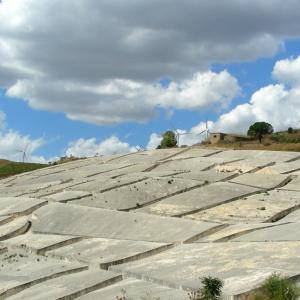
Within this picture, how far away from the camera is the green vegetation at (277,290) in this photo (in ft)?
24.7

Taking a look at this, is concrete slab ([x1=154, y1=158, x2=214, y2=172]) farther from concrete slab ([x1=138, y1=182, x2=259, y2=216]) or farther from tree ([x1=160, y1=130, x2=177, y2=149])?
tree ([x1=160, y1=130, x2=177, y2=149])

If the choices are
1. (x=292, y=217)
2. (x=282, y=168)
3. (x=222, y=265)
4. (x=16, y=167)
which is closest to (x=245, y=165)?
(x=282, y=168)

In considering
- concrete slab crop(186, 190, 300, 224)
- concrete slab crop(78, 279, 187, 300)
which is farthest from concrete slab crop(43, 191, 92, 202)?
concrete slab crop(78, 279, 187, 300)

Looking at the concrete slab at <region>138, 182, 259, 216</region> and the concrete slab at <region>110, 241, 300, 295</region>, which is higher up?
the concrete slab at <region>138, 182, 259, 216</region>

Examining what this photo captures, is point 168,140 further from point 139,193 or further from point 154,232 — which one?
point 154,232

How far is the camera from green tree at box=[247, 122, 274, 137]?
6675cm

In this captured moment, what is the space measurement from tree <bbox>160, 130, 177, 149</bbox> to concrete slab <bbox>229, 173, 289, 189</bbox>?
27361 mm

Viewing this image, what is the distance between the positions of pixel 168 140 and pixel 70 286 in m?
40.8

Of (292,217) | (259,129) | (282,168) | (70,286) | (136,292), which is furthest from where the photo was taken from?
(259,129)

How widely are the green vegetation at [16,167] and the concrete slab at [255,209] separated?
3075 cm

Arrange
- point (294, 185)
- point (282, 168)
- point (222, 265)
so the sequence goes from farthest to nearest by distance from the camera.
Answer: point (282, 168) < point (294, 185) < point (222, 265)

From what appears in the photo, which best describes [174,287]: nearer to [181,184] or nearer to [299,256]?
[299,256]

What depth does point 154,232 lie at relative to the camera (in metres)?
14.0

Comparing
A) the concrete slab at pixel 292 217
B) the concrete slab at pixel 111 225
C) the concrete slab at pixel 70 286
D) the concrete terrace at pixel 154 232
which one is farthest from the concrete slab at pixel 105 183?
the concrete slab at pixel 70 286
